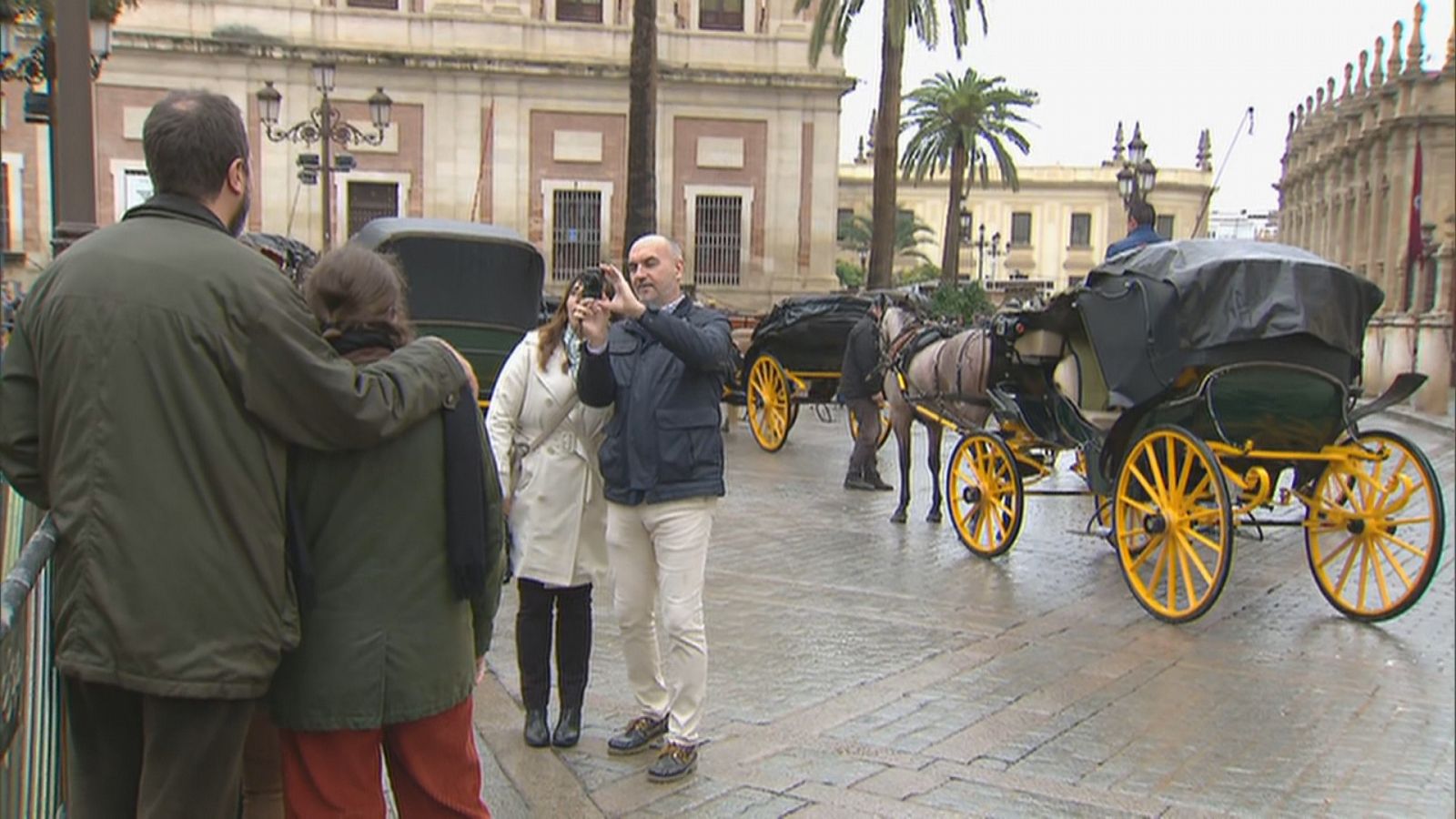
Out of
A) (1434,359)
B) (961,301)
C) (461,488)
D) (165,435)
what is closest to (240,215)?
(165,435)

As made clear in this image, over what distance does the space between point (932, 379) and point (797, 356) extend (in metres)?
4.99

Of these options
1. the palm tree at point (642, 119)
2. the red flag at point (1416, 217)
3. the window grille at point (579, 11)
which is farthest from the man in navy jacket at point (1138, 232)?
the red flag at point (1416, 217)

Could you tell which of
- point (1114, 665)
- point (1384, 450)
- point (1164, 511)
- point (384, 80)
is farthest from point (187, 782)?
point (384, 80)

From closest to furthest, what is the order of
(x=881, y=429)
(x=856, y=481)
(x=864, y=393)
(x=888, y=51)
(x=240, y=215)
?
(x=240, y=215), (x=864, y=393), (x=856, y=481), (x=881, y=429), (x=888, y=51)

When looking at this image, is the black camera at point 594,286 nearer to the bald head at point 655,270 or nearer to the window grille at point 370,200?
the bald head at point 655,270

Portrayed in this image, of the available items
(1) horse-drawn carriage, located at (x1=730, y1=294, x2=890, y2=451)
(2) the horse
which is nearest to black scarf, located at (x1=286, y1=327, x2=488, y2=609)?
(2) the horse

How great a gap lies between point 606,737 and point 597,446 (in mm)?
1204

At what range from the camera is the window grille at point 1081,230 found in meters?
89.6

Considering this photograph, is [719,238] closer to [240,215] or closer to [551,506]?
[551,506]

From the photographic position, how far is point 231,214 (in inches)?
115

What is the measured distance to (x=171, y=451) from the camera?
2662 millimetres

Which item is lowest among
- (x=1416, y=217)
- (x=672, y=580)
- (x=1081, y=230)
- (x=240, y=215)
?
(x=672, y=580)

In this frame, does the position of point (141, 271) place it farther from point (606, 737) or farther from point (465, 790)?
point (606, 737)

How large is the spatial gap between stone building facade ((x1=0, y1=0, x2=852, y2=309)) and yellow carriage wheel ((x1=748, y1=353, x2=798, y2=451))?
62.9ft
